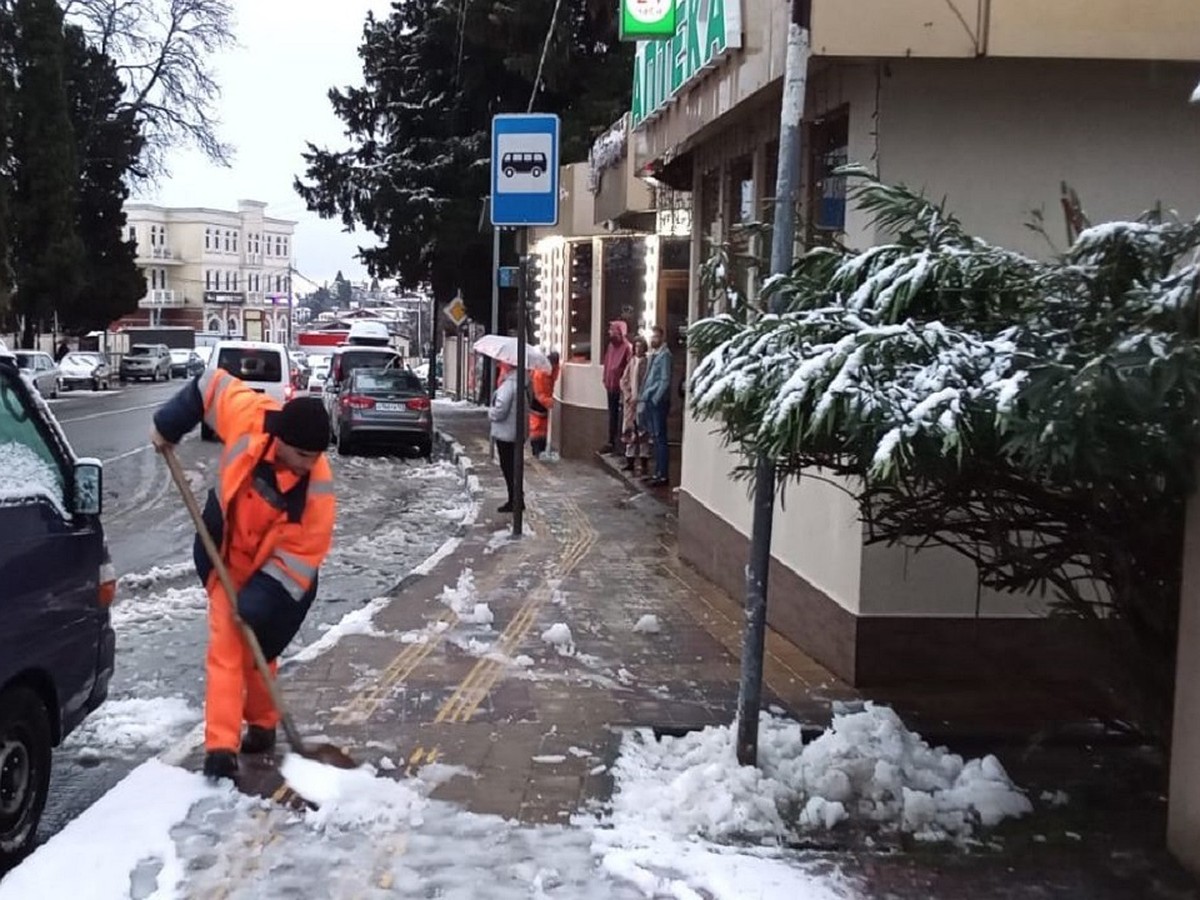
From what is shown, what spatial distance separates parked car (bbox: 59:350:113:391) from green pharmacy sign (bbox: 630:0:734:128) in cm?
4142

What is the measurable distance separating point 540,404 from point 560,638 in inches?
412

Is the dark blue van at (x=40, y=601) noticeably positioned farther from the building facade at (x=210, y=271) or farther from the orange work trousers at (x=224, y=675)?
the building facade at (x=210, y=271)

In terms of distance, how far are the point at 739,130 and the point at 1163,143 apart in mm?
3350

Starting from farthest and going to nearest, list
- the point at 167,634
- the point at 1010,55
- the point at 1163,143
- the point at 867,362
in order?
the point at 167,634, the point at 1163,143, the point at 1010,55, the point at 867,362

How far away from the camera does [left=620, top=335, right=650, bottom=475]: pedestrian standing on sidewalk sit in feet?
51.9

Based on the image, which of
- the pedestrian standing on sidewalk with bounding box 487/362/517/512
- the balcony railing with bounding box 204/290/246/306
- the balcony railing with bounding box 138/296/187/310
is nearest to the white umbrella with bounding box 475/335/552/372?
the pedestrian standing on sidewalk with bounding box 487/362/517/512

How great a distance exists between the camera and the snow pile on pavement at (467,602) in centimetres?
828

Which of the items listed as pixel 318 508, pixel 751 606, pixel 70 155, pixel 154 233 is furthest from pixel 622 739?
pixel 154 233

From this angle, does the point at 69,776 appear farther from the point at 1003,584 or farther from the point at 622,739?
the point at 1003,584

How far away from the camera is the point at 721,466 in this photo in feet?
31.8

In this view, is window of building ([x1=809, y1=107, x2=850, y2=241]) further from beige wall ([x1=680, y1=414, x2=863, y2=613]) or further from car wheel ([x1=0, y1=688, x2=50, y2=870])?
car wheel ([x1=0, y1=688, x2=50, y2=870])

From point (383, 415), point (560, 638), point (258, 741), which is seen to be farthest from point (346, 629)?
point (383, 415)

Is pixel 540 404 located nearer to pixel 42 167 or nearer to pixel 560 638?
pixel 560 638

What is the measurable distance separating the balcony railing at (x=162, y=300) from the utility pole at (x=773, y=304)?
3782 inches
